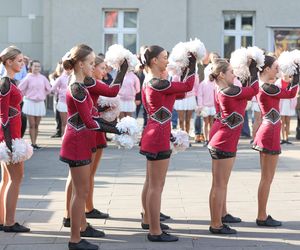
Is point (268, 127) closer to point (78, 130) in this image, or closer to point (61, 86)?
point (78, 130)

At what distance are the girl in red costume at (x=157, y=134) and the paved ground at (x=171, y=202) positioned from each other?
0.28 metres

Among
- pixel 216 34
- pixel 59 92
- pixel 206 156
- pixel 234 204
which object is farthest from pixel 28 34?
pixel 234 204

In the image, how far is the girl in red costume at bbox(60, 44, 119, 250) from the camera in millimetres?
6980

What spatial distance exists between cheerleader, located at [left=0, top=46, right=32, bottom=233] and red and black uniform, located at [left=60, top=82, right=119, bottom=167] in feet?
2.95

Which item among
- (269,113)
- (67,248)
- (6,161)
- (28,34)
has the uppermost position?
(28,34)

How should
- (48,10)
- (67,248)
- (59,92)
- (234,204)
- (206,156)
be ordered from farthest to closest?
(48,10) < (59,92) < (206,156) < (234,204) < (67,248)

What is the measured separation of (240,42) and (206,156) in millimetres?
12377

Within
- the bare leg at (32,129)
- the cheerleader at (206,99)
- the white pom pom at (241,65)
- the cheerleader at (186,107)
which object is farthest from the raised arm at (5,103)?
the cheerleader at (186,107)

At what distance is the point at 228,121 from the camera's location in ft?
25.3

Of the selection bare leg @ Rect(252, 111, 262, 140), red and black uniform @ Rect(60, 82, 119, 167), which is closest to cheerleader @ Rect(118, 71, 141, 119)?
bare leg @ Rect(252, 111, 262, 140)

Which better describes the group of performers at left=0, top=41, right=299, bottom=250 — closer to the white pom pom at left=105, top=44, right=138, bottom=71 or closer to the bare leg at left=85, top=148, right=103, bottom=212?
the white pom pom at left=105, top=44, right=138, bottom=71

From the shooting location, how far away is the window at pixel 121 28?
2519 centimetres

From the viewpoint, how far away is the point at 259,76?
8.20m

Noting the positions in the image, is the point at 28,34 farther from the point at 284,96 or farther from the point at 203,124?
the point at 284,96
